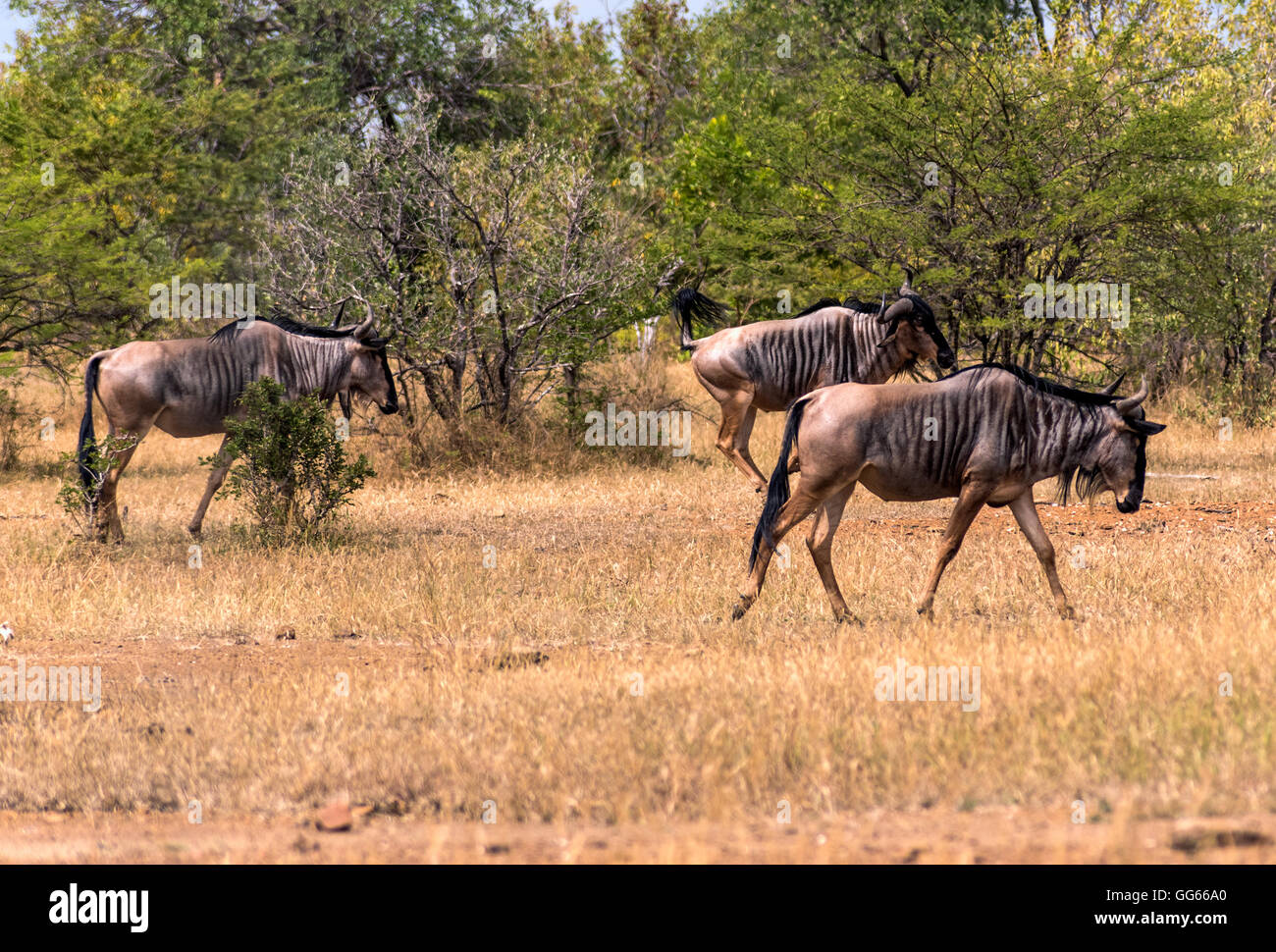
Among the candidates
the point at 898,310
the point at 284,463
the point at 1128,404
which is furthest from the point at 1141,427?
the point at 284,463

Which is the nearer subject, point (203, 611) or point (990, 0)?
point (203, 611)

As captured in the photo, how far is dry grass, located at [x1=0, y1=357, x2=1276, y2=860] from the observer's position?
495cm

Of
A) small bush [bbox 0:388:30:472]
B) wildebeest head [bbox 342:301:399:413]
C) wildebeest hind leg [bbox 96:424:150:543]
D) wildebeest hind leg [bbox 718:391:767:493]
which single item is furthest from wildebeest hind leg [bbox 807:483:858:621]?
small bush [bbox 0:388:30:472]

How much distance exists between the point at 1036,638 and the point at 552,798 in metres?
3.18

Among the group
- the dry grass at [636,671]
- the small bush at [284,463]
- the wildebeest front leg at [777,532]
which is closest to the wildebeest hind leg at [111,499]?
the dry grass at [636,671]

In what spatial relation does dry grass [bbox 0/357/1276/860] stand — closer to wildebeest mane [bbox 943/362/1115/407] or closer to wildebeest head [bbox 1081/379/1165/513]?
wildebeest head [bbox 1081/379/1165/513]

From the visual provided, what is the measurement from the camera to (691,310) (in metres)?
14.2

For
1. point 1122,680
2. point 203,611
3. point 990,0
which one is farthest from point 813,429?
point 990,0

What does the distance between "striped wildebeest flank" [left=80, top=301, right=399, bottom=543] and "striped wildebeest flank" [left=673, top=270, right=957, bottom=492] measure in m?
3.17

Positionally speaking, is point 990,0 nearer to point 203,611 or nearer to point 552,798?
point 203,611

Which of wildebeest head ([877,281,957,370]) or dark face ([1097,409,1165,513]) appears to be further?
wildebeest head ([877,281,957,370])

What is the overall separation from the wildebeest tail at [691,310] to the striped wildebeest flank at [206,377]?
10.9 feet

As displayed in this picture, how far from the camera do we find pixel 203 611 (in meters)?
8.44

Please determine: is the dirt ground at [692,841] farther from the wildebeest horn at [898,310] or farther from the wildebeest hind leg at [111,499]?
the wildebeest horn at [898,310]
